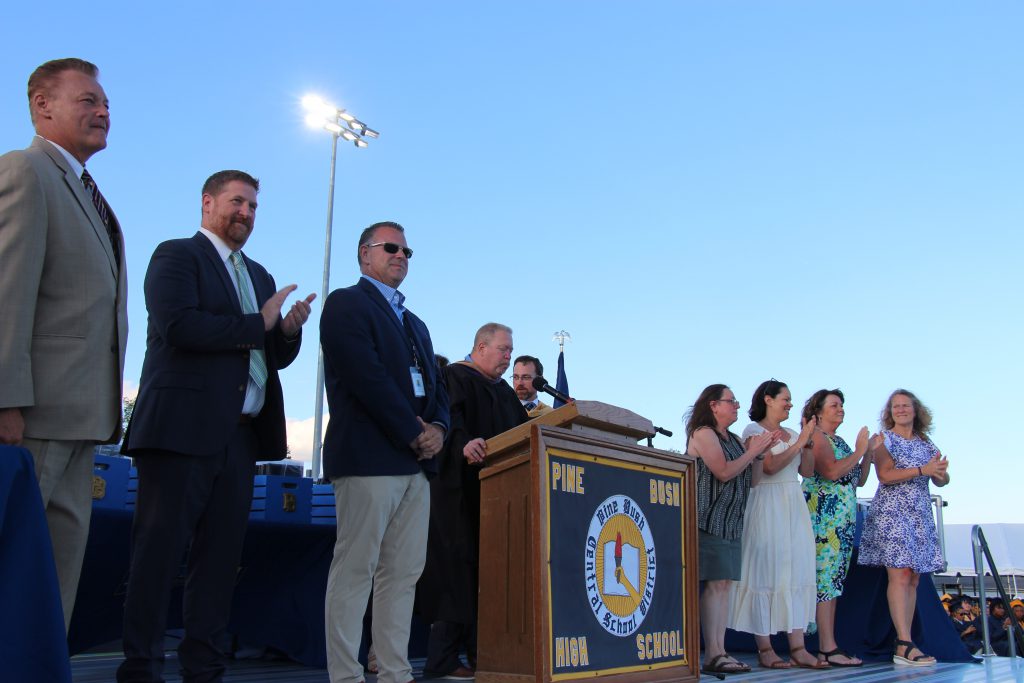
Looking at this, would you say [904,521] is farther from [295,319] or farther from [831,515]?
[295,319]

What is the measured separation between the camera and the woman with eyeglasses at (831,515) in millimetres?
5863

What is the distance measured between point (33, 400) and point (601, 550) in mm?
2030

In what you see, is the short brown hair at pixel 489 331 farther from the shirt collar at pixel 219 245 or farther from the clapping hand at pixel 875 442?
the clapping hand at pixel 875 442

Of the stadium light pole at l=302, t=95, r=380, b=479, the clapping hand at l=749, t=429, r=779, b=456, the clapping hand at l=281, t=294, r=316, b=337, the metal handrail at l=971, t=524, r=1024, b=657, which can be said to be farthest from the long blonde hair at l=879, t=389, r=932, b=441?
the stadium light pole at l=302, t=95, r=380, b=479

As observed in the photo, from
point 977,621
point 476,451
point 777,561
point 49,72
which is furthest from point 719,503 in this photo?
point 977,621

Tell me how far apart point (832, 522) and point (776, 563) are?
71cm

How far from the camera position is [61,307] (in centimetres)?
254

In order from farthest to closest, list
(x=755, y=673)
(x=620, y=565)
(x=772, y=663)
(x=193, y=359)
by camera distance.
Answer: (x=772, y=663), (x=755, y=673), (x=620, y=565), (x=193, y=359)

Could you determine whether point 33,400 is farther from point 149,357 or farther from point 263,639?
point 263,639

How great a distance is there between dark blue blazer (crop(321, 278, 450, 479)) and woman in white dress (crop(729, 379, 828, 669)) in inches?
106

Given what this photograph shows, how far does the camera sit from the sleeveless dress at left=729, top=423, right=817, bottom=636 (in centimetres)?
551

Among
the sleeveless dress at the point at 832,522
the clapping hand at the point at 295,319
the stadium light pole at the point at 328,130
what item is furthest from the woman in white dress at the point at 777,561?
the stadium light pole at the point at 328,130

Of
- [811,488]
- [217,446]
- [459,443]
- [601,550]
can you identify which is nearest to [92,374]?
[217,446]

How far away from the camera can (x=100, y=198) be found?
2832 millimetres
